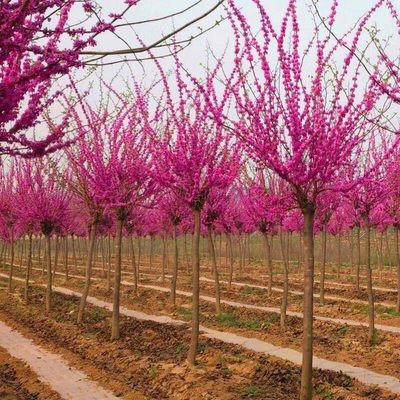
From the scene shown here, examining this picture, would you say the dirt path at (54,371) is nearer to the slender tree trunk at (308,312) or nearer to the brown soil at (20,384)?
the brown soil at (20,384)

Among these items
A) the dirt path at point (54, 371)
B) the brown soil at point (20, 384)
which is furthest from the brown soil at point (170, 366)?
the brown soil at point (20, 384)

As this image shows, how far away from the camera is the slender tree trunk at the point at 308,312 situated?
5.65 metres

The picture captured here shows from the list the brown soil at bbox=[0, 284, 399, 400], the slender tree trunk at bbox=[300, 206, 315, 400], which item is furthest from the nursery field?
the slender tree trunk at bbox=[300, 206, 315, 400]

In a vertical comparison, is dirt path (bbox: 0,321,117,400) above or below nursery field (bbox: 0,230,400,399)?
below

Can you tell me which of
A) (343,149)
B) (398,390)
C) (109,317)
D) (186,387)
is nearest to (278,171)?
(343,149)

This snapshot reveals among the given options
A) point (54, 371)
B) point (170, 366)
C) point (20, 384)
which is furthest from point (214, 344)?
point (20, 384)

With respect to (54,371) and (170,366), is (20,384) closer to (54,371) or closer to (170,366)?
(54,371)

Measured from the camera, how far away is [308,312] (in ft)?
19.1

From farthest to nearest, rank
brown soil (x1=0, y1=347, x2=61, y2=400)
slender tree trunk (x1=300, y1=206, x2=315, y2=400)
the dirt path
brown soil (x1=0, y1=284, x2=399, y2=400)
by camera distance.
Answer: the dirt path < brown soil (x1=0, y1=347, x2=61, y2=400) < brown soil (x1=0, y1=284, x2=399, y2=400) < slender tree trunk (x1=300, y1=206, x2=315, y2=400)

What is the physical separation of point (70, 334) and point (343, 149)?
801 centimetres

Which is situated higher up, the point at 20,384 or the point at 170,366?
the point at 170,366

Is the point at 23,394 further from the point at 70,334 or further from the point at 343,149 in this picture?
the point at 343,149

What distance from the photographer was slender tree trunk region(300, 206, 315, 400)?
5.65 meters

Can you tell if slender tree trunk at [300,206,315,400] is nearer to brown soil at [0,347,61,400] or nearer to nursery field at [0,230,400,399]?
nursery field at [0,230,400,399]
